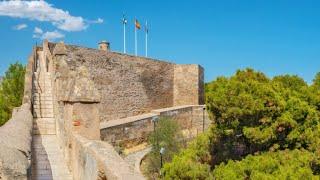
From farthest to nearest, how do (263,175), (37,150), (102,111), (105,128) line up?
(102,111) < (105,128) < (263,175) < (37,150)

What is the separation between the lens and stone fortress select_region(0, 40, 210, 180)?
4.98 meters

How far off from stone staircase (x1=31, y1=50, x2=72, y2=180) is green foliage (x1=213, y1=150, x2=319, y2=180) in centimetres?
690

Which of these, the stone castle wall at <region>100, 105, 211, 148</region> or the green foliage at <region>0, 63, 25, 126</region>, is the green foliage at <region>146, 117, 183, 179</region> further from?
the green foliage at <region>0, 63, 25, 126</region>

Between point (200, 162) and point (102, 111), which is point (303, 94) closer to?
point (200, 162)

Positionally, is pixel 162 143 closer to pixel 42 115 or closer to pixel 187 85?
pixel 187 85

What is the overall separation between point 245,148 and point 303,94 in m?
4.71

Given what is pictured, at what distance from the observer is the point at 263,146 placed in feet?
59.1

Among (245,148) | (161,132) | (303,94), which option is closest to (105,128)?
(161,132)

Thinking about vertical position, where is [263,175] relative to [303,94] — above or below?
below

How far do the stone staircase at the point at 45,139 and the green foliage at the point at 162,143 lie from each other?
710cm

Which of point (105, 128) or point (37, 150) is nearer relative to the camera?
point (37, 150)

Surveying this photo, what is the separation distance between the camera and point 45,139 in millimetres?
9867

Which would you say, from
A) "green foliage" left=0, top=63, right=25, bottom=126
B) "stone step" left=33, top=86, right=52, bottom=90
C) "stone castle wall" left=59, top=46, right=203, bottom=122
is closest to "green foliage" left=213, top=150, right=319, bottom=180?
"stone step" left=33, top=86, right=52, bottom=90

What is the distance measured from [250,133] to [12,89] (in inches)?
593
